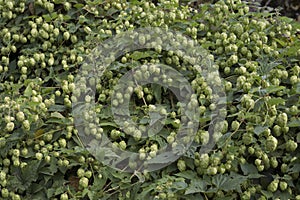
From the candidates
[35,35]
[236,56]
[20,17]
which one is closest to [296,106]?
[236,56]

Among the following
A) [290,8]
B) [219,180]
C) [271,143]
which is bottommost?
[290,8]

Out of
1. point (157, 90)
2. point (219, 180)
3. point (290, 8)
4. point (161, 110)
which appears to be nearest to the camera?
point (219, 180)

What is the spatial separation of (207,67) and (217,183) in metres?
0.77

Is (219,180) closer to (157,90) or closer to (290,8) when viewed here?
(157,90)

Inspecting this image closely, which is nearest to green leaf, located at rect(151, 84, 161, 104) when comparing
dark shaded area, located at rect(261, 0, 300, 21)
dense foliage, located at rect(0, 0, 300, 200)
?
dense foliage, located at rect(0, 0, 300, 200)

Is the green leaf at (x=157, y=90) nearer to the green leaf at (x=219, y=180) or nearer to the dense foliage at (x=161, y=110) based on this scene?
the dense foliage at (x=161, y=110)

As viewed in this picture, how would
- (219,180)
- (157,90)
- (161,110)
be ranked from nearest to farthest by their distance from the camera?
(219,180), (161,110), (157,90)

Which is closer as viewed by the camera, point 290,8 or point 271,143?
point 271,143

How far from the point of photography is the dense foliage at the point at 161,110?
2549 mm

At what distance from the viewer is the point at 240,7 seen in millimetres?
3514

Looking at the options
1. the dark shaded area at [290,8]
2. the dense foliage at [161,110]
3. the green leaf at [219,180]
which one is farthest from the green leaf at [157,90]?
the dark shaded area at [290,8]

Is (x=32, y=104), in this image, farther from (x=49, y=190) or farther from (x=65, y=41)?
(x=65, y=41)

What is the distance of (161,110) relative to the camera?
276 cm

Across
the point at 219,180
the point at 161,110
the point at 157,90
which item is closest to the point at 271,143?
the point at 219,180
